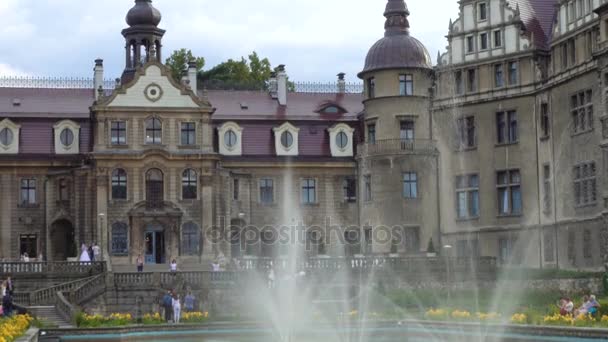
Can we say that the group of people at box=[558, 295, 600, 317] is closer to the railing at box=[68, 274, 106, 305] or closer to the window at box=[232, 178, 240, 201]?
the railing at box=[68, 274, 106, 305]

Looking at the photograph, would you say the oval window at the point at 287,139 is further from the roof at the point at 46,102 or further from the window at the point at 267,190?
the roof at the point at 46,102

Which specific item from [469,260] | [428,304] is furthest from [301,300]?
[469,260]

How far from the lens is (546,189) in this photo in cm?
5894

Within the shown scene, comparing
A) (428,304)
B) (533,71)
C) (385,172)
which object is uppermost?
(533,71)

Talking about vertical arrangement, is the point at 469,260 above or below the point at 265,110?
below

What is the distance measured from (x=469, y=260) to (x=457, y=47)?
11382mm

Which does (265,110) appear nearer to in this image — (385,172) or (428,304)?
(385,172)

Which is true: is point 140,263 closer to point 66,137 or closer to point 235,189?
point 235,189

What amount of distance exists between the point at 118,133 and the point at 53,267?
11.3 metres

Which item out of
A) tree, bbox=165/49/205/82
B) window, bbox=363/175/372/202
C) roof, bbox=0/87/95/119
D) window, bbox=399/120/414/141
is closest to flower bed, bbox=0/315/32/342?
window, bbox=363/175/372/202

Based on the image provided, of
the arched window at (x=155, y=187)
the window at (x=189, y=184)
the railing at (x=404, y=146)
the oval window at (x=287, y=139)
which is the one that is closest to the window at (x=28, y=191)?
the arched window at (x=155, y=187)

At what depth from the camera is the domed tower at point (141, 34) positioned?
70.8 metres

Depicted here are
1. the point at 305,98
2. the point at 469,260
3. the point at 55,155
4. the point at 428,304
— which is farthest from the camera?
the point at 305,98

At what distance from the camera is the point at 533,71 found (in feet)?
196
